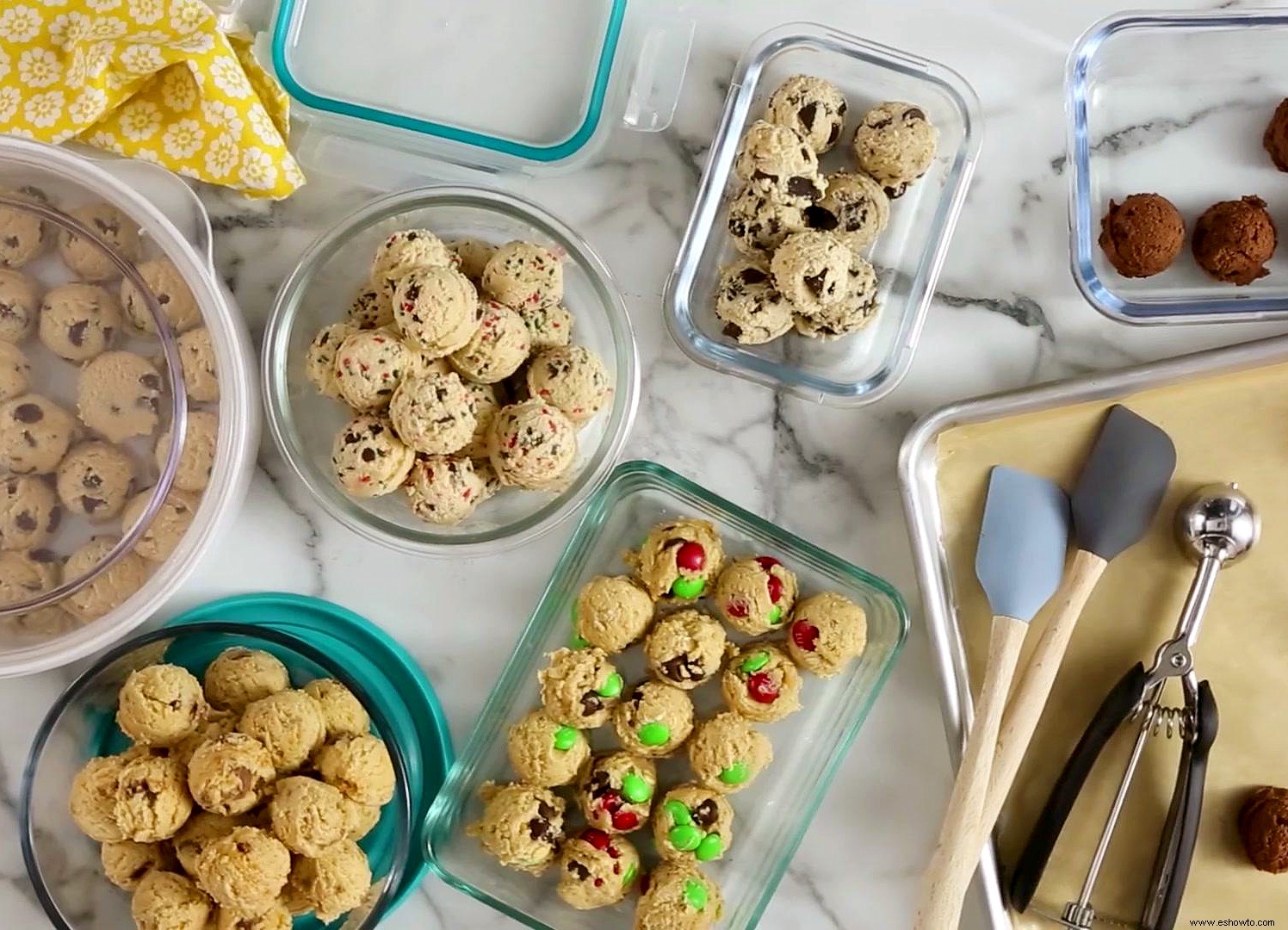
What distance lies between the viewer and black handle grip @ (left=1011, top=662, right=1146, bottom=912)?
76 cm

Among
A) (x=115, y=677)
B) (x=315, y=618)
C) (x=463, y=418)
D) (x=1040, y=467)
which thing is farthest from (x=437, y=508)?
(x=1040, y=467)

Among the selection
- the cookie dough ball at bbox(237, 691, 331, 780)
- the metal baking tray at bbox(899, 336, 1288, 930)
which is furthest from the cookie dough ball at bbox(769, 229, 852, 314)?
the cookie dough ball at bbox(237, 691, 331, 780)

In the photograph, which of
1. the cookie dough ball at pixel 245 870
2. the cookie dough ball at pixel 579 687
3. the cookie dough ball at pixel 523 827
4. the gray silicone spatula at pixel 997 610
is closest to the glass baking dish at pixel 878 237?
the gray silicone spatula at pixel 997 610

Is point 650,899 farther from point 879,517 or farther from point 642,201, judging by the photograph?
point 642,201

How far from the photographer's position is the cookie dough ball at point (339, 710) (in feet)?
2.48

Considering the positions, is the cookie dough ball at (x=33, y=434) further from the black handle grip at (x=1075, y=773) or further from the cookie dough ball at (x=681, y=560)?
the black handle grip at (x=1075, y=773)

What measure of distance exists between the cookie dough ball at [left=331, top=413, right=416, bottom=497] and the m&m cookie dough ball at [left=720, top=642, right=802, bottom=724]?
280mm

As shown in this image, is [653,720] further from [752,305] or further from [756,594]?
[752,305]

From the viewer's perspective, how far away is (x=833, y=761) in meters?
0.81

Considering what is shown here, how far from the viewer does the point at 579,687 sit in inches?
30.3

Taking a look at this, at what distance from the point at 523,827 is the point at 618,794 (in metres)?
0.07

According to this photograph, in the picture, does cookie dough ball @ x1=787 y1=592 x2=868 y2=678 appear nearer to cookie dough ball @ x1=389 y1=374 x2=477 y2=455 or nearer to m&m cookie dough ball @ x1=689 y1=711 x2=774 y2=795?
m&m cookie dough ball @ x1=689 y1=711 x2=774 y2=795

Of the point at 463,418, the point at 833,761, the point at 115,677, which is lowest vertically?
the point at 115,677

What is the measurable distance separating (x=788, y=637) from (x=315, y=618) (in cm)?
38
